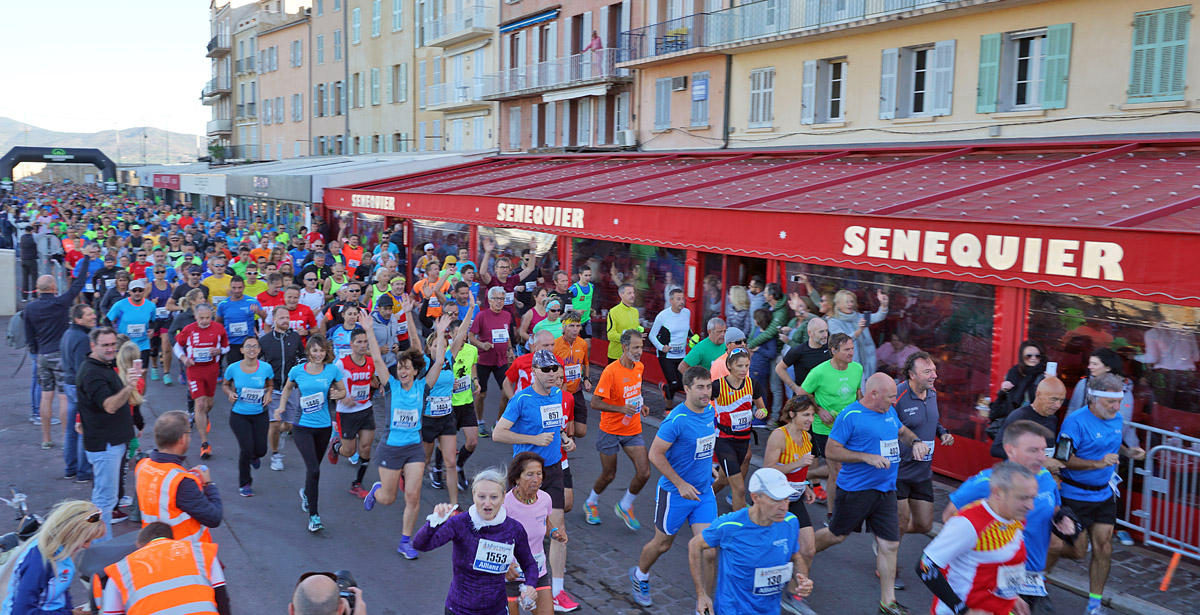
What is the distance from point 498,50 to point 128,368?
2484 cm

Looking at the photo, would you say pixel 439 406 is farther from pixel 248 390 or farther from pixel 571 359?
pixel 571 359

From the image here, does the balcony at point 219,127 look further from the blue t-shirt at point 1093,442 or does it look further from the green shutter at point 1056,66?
the blue t-shirt at point 1093,442

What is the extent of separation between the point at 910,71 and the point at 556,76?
13180 mm

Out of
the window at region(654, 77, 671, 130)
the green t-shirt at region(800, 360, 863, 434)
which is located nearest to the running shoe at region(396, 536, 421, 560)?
the green t-shirt at region(800, 360, 863, 434)

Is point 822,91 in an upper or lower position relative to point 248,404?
upper

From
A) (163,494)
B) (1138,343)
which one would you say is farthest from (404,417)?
(1138,343)

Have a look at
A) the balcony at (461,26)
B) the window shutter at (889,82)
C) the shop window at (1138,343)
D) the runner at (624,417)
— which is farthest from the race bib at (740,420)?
the balcony at (461,26)

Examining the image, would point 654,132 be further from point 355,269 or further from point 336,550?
point 336,550

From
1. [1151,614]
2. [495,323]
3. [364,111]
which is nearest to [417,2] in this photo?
[364,111]

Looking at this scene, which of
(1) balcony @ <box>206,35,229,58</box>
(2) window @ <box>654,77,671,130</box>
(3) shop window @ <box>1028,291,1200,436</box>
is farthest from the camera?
(1) balcony @ <box>206,35,229,58</box>

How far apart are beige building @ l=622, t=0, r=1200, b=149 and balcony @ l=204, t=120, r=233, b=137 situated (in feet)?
165

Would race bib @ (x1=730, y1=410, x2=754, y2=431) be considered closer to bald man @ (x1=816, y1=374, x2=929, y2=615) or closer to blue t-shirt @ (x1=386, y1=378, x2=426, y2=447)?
bald man @ (x1=816, y1=374, x2=929, y2=615)

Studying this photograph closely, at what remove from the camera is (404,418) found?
722cm

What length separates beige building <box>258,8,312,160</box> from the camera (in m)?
48.0
